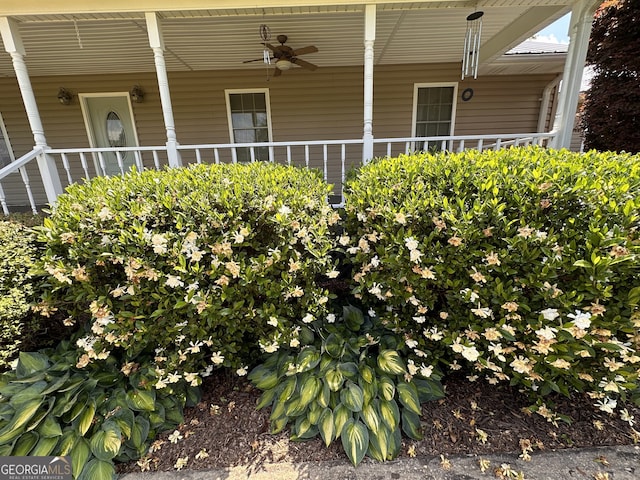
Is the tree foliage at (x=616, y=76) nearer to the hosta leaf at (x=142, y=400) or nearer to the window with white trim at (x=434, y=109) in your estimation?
the window with white trim at (x=434, y=109)

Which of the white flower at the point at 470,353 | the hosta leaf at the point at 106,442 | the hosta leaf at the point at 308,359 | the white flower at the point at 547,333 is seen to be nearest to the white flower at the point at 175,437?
the hosta leaf at the point at 106,442

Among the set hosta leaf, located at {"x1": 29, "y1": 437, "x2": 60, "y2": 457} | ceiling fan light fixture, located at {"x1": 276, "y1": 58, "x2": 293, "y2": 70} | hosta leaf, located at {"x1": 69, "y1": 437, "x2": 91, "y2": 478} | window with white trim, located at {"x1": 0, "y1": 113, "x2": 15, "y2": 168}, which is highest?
ceiling fan light fixture, located at {"x1": 276, "y1": 58, "x2": 293, "y2": 70}

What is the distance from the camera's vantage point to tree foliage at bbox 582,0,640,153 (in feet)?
15.6

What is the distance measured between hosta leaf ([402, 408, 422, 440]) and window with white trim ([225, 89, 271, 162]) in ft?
18.0

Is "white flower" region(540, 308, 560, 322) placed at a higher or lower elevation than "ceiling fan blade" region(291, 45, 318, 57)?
lower

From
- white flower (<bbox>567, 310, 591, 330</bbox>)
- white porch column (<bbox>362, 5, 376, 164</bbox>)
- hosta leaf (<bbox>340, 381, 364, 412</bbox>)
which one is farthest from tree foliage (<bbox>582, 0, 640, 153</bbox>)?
hosta leaf (<bbox>340, 381, 364, 412</bbox>)

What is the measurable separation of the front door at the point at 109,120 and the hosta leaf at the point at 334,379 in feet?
21.3

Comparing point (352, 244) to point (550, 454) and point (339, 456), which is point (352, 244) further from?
point (550, 454)

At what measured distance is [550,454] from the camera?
5.78 feet

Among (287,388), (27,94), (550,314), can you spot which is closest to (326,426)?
(287,388)

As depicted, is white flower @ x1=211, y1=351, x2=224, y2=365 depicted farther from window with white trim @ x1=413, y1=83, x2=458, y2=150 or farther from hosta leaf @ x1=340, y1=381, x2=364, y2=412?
window with white trim @ x1=413, y1=83, x2=458, y2=150

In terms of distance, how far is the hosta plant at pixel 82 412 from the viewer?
1748 millimetres

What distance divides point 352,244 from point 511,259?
999 millimetres

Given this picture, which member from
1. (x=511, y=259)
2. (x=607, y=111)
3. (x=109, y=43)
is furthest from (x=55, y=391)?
(x=607, y=111)
